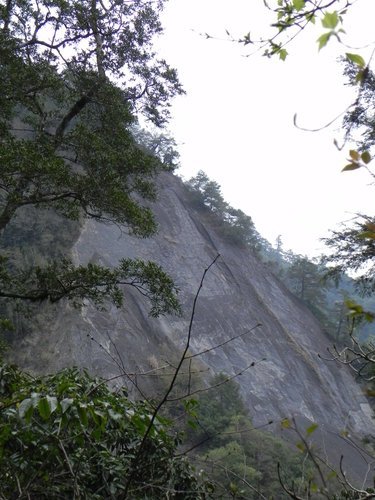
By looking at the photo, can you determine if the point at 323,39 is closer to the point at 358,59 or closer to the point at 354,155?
the point at 358,59

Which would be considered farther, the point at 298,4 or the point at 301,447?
the point at 298,4

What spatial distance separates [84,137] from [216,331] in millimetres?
23425

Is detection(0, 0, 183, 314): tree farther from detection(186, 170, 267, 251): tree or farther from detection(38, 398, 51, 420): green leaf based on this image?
detection(186, 170, 267, 251): tree

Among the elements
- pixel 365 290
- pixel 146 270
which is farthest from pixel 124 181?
pixel 365 290

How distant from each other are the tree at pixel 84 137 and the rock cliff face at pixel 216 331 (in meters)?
12.8

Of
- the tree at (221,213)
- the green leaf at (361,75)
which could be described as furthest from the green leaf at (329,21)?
the tree at (221,213)

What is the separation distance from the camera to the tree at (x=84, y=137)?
23.9 feet

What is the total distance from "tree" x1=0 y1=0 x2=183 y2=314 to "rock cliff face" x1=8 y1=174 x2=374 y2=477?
12810 millimetres

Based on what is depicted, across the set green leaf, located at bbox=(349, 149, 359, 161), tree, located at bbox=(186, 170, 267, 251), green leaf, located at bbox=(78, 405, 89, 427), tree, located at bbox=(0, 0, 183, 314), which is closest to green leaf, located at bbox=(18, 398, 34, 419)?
green leaf, located at bbox=(78, 405, 89, 427)

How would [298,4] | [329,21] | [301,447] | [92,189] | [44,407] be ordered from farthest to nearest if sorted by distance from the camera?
1. [92,189]
2. [44,407]
3. [298,4]
4. [301,447]
5. [329,21]

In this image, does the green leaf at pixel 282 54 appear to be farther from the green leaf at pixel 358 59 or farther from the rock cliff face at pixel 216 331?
the rock cliff face at pixel 216 331

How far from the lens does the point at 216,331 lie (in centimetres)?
2984

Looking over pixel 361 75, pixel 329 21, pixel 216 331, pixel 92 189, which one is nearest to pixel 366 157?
pixel 361 75

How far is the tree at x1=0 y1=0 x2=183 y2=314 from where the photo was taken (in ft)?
23.9
